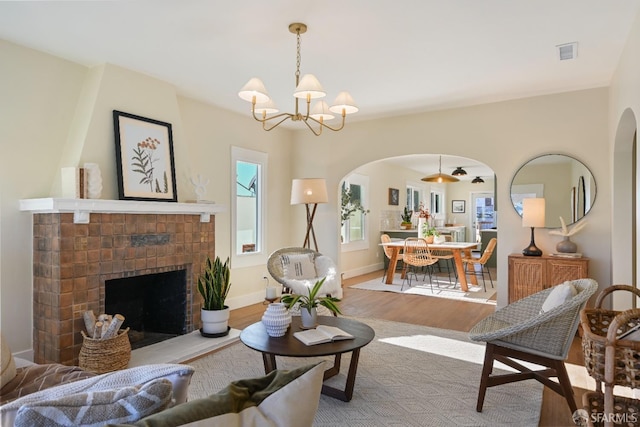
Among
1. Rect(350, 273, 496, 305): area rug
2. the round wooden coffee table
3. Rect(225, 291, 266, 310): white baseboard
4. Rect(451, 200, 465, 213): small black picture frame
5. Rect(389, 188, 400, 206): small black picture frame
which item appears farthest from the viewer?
Rect(451, 200, 465, 213): small black picture frame

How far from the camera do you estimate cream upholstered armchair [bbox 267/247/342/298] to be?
415cm

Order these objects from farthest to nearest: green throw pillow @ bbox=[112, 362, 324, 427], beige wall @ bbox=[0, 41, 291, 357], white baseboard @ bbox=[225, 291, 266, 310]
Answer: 1. white baseboard @ bbox=[225, 291, 266, 310]
2. beige wall @ bbox=[0, 41, 291, 357]
3. green throw pillow @ bbox=[112, 362, 324, 427]

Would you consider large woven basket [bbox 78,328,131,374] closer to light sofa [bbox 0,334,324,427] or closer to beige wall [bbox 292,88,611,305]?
light sofa [bbox 0,334,324,427]

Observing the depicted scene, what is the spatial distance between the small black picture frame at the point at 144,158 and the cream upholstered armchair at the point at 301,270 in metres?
1.27

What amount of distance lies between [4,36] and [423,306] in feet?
16.9

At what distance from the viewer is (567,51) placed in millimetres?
3369

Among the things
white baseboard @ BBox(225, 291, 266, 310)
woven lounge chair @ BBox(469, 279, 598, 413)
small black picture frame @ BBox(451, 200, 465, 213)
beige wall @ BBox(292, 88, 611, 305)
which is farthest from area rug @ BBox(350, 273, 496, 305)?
small black picture frame @ BBox(451, 200, 465, 213)

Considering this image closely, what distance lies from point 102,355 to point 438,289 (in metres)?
5.06

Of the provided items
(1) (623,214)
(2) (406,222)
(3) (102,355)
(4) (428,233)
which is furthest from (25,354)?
(2) (406,222)

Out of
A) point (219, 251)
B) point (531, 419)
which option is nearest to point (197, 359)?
point (219, 251)

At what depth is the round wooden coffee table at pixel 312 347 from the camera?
2.42 meters

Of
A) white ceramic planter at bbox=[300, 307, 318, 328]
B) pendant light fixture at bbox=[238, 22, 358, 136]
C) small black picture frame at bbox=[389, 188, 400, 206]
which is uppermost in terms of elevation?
pendant light fixture at bbox=[238, 22, 358, 136]

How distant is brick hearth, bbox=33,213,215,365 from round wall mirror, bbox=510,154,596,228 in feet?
13.0

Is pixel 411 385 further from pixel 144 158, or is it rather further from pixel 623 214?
pixel 144 158
